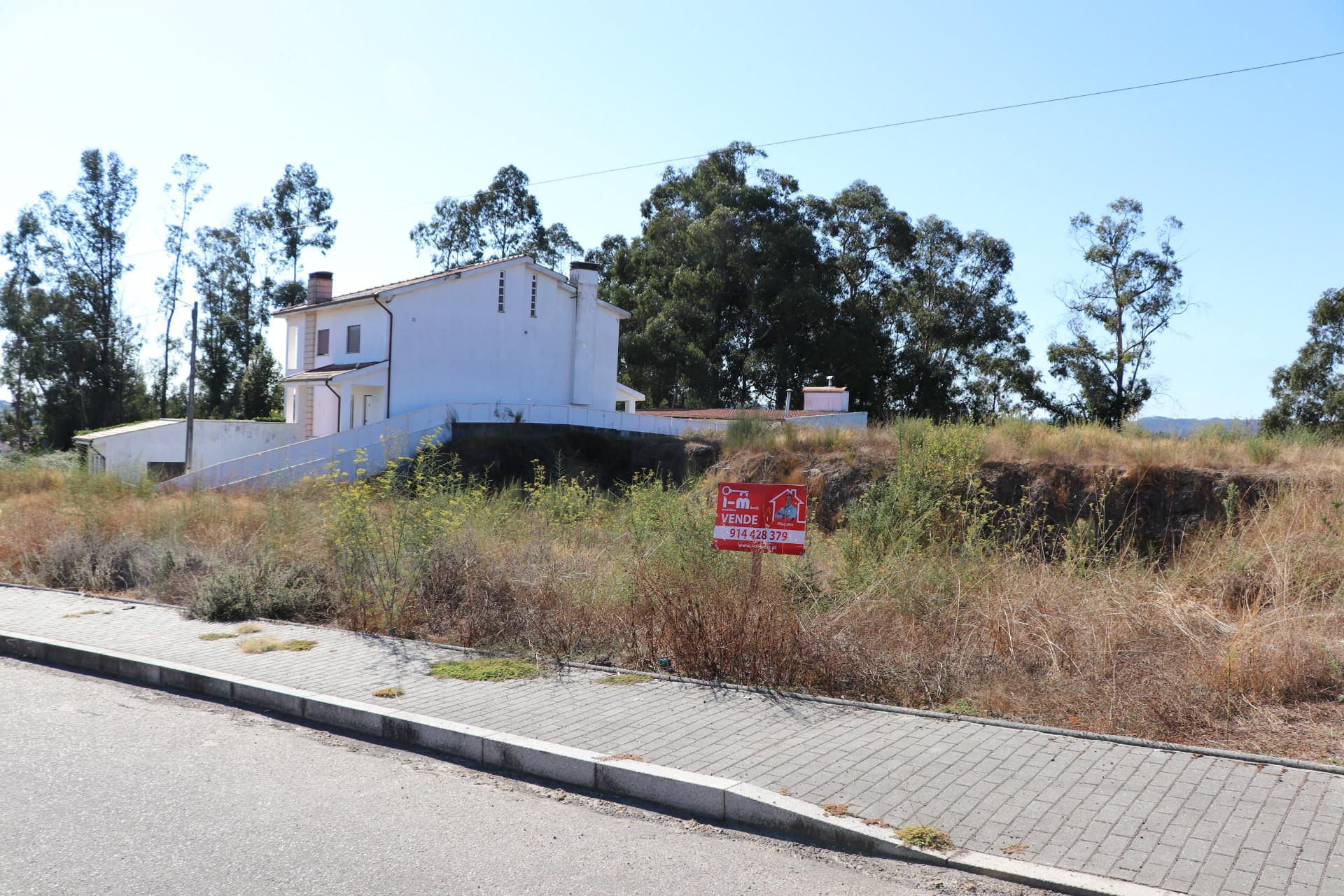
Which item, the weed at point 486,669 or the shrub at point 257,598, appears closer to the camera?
the weed at point 486,669

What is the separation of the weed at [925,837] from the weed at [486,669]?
3656mm

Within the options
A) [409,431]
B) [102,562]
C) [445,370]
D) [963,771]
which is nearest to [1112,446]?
[963,771]

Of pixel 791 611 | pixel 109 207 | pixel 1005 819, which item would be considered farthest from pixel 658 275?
pixel 1005 819

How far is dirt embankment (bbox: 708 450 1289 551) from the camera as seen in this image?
17.2 meters

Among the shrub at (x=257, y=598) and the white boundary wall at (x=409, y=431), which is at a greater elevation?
the white boundary wall at (x=409, y=431)

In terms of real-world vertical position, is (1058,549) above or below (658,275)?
below

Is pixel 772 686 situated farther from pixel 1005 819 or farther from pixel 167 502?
Answer: pixel 167 502

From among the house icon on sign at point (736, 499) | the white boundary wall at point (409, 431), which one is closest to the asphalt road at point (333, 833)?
the house icon on sign at point (736, 499)

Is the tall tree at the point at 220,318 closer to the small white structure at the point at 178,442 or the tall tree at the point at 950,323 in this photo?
the small white structure at the point at 178,442

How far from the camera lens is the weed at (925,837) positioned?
438 centimetres

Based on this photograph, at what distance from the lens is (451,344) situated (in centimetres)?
3650

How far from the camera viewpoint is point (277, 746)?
6180 mm

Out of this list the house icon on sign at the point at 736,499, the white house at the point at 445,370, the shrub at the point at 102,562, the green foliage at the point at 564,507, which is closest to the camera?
the house icon on sign at the point at 736,499

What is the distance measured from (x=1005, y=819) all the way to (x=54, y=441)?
61.7m
